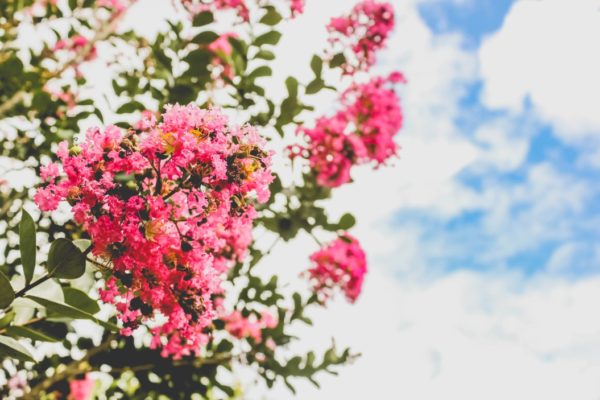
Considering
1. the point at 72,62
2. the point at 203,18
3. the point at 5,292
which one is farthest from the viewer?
the point at 72,62

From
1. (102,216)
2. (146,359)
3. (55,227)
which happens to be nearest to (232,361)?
(146,359)

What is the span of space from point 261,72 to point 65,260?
4.84 ft

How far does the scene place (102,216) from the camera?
44.4 inches

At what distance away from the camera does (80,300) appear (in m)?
1.20

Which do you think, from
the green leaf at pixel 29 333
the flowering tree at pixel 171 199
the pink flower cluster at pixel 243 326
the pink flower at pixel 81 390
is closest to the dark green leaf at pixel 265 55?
the flowering tree at pixel 171 199

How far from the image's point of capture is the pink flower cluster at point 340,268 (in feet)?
9.99

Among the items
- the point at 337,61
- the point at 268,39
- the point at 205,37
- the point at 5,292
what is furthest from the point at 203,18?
the point at 5,292

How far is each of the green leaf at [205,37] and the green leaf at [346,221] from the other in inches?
45.1

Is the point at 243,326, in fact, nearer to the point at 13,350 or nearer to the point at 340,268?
the point at 340,268

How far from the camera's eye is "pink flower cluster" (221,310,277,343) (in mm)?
2533

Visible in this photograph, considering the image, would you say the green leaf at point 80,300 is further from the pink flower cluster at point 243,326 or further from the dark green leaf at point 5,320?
the pink flower cluster at point 243,326

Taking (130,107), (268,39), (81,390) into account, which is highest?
(268,39)

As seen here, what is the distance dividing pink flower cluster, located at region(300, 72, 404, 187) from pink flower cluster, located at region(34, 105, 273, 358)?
1.38 m

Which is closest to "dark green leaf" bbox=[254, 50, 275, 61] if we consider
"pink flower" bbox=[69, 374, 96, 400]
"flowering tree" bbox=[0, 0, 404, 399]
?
"flowering tree" bbox=[0, 0, 404, 399]
